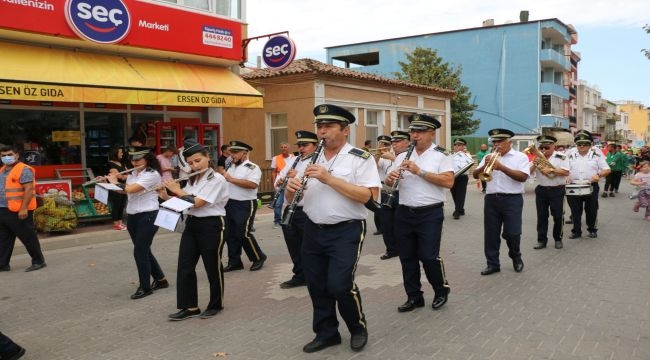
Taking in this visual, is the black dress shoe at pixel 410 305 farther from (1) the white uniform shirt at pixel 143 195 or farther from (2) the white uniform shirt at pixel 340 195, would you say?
(1) the white uniform shirt at pixel 143 195

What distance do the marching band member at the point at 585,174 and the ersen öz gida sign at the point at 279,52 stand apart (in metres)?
7.84

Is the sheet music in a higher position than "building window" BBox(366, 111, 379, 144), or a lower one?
lower

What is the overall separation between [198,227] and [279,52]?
34.5ft

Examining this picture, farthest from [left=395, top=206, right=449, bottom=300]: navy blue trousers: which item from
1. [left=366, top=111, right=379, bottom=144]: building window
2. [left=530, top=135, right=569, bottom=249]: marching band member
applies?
[left=366, top=111, right=379, bottom=144]: building window

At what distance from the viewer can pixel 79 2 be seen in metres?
11.4

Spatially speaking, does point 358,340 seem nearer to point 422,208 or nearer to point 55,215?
point 422,208

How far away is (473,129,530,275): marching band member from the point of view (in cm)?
699

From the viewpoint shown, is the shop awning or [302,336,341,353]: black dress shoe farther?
the shop awning

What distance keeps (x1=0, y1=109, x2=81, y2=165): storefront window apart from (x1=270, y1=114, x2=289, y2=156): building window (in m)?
7.56

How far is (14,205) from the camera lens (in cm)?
776

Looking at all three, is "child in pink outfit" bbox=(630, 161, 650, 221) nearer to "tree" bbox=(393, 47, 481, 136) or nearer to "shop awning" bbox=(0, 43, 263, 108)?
"shop awning" bbox=(0, 43, 263, 108)

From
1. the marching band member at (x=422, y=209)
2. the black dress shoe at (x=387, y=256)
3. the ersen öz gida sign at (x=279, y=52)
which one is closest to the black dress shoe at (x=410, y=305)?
the marching band member at (x=422, y=209)

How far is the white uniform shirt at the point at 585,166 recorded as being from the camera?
9.72 m

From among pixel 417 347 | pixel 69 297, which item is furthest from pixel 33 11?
pixel 417 347
